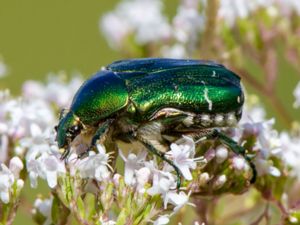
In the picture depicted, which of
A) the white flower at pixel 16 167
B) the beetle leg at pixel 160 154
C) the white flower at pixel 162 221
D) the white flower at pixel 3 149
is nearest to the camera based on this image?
the white flower at pixel 162 221

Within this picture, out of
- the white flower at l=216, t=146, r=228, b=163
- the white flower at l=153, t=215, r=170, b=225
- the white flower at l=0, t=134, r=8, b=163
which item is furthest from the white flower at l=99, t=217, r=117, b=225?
the white flower at l=0, t=134, r=8, b=163

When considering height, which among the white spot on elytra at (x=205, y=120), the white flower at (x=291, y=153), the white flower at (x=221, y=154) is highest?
the white spot on elytra at (x=205, y=120)

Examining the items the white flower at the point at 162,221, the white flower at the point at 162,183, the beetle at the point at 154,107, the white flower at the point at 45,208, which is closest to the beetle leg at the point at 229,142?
the beetle at the point at 154,107

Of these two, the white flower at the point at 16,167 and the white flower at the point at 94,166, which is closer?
the white flower at the point at 94,166

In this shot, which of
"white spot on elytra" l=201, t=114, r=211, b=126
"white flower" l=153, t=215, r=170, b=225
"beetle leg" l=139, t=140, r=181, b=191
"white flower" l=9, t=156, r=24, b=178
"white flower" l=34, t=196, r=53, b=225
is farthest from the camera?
"white flower" l=34, t=196, r=53, b=225

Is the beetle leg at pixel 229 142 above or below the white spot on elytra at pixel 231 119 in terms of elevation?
below

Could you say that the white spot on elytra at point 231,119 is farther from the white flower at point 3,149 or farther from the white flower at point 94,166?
the white flower at point 3,149

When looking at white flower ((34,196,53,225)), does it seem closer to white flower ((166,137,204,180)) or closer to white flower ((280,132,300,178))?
white flower ((166,137,204,180))
